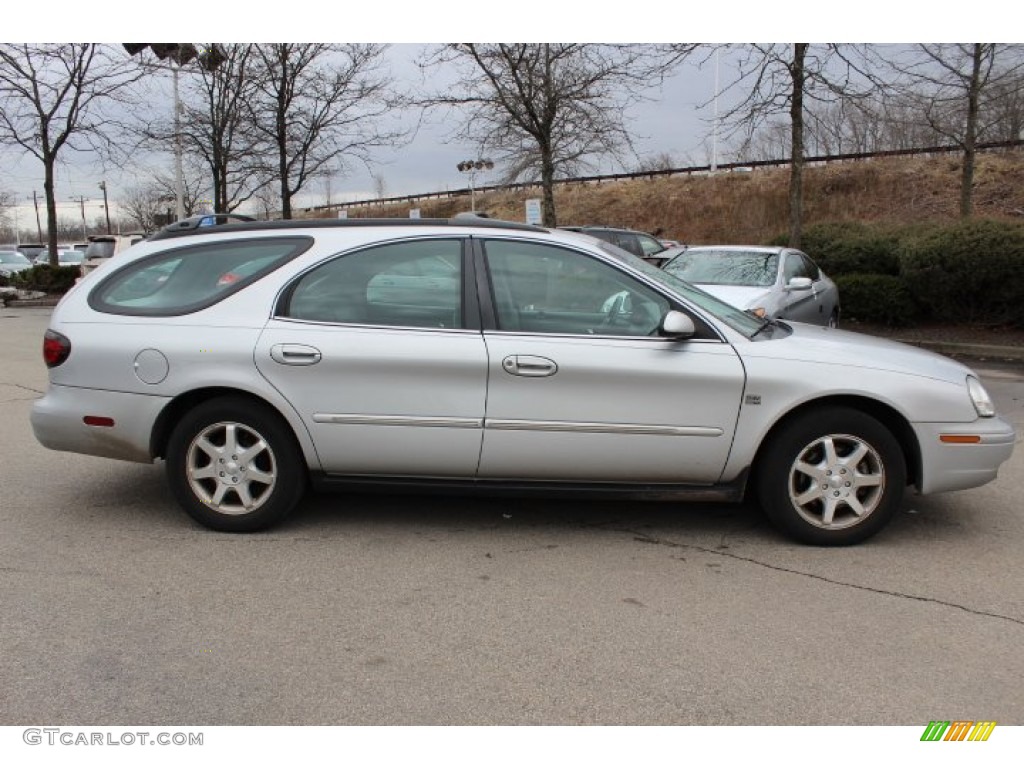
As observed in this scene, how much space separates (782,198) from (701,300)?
38099mm

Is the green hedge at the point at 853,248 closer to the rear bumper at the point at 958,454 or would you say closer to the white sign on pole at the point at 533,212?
the white sign on pole at the point at 533,212

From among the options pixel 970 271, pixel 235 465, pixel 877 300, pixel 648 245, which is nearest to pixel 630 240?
pixel 648 245

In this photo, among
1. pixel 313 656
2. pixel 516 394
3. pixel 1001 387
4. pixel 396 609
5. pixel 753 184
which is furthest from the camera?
pixel 753 184

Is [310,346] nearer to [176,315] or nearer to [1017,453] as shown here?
[176,315]

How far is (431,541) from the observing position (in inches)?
170

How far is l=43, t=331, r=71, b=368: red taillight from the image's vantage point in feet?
14.5

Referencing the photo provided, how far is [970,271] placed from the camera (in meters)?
11.3

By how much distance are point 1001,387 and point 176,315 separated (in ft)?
27.5

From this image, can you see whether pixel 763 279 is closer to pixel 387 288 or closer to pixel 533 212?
pixel 387 288

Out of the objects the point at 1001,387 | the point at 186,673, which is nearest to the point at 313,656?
the point at 186,673

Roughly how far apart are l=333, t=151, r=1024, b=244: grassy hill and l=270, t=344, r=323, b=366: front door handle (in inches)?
1268

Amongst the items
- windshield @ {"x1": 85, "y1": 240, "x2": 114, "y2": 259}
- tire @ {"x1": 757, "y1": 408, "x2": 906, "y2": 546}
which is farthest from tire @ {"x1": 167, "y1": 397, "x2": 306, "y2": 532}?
windshield @ {"x1": 85, "y1": 240, "x2": 114, "y2": 259}

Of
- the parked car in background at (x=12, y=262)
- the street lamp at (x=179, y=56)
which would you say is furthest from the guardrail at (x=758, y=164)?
the parked car in background at (x=12, y=262)

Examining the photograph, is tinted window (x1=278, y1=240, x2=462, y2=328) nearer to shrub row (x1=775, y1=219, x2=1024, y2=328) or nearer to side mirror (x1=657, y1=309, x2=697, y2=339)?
side mirror (x1=657, y1=309, x2=697, y2=339)
